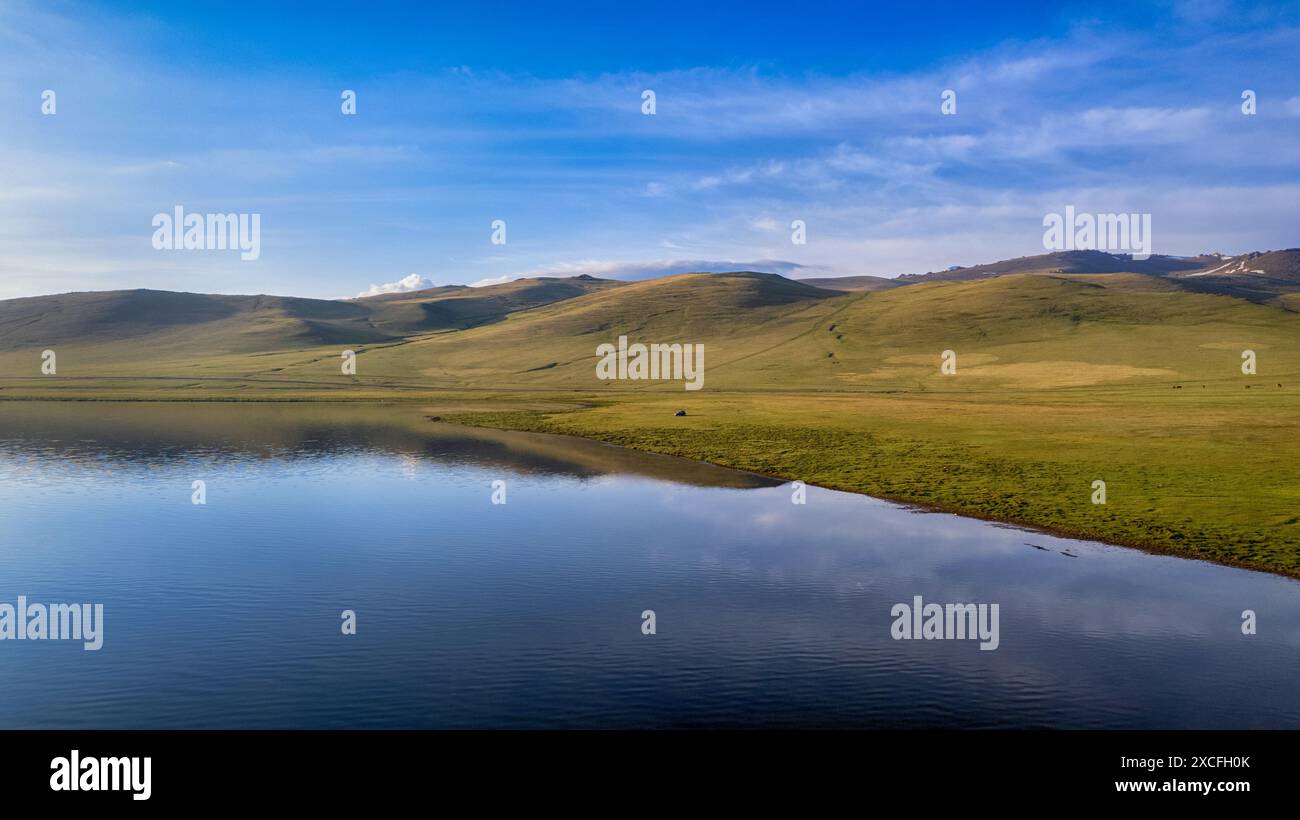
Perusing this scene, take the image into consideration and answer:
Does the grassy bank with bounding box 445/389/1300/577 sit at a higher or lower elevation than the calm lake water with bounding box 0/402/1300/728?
higher

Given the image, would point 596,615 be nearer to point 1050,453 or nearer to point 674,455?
point 674,455

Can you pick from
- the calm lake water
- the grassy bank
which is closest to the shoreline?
the grassy bank

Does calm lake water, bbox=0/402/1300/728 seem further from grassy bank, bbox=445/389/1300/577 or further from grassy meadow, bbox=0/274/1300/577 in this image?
grassy meadow, bbox=0/274/1300/577

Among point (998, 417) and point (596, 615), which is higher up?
point (998, 417)

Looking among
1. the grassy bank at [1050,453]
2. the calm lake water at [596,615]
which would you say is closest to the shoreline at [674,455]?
the grassy bank at [1050,453]

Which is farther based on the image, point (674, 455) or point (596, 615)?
point (674, 455)

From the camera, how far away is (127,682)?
829 inches

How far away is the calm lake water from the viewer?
19672 mm

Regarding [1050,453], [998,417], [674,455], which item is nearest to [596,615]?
[674,455]

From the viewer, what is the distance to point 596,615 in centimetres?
2622

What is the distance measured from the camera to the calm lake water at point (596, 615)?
64.5 feet

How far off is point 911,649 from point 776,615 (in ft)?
14.4
